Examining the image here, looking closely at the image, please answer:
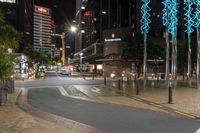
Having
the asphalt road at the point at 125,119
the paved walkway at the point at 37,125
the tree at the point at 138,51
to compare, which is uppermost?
the tree at the point at 138,51

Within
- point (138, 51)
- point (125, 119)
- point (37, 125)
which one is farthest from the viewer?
point (138, 51)

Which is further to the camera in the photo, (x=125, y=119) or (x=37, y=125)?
(x=125, y=119)

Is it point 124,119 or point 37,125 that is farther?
point 124,119

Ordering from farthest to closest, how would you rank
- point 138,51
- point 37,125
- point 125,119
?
point 138,51 → point 125,119 → point 37,125

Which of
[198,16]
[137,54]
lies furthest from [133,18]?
[198,16]

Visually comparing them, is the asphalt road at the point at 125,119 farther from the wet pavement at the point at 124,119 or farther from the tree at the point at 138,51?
the tree at the point at 138,51

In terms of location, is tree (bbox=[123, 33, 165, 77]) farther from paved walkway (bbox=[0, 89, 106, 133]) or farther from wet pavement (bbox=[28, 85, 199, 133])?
paved walkway (bbox=[0, 89, 106, 133])

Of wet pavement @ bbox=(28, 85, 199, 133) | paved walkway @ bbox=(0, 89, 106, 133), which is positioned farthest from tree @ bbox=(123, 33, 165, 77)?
paved walkway @ bbox=(0, 89, 106, 133)

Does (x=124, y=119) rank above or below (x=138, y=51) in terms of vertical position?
below

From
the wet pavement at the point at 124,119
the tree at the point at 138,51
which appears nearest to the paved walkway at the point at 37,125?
the wet pavement at the point at 124,119

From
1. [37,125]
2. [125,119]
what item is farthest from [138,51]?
[37,125]

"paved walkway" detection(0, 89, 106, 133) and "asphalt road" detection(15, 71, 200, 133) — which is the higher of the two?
"paved walkway" detection(0, 89, 106, 133)

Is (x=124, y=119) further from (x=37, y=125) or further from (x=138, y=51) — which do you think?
(x=138, y=51)

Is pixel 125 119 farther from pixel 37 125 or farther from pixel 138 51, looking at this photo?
pixel 138 51
